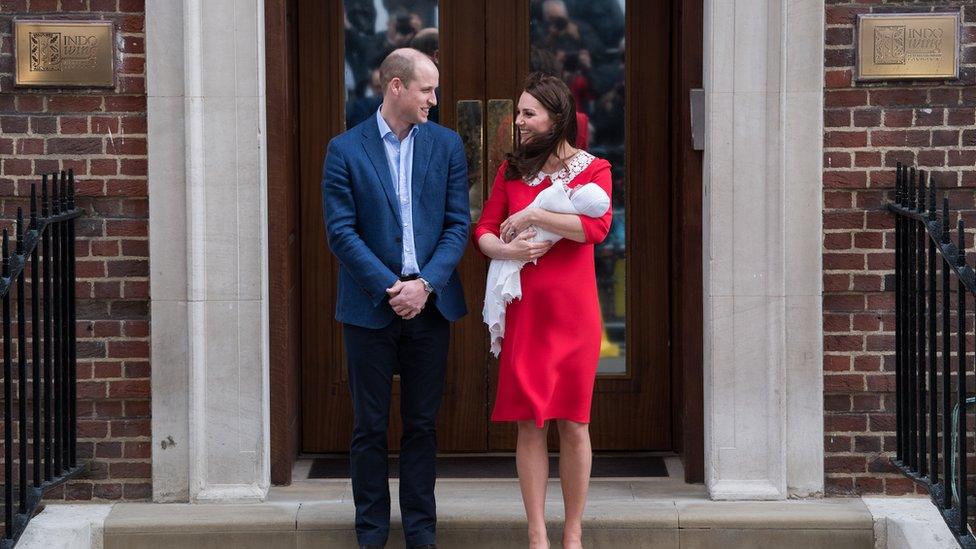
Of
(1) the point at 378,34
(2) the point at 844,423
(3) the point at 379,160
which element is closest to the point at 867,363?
(2) the point at 844,423

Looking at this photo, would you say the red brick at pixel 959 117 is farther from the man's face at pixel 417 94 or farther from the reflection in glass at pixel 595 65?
the man's face at pixel 417 94

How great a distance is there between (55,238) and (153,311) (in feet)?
1.68

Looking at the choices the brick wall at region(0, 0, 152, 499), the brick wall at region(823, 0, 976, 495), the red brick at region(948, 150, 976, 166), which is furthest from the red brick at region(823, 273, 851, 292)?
the brick wall at region(0, 0, 152, 499)

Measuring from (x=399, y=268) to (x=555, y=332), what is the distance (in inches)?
23.2

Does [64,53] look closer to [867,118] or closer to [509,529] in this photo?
[509,529]

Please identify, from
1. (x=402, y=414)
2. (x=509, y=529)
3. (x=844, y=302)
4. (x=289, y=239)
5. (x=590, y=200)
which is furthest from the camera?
(x=289, y=239)

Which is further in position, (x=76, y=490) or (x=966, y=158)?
(x=76, y=490)

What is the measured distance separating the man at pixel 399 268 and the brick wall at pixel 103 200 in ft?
3.28

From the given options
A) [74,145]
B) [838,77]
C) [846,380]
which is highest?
[838,77]

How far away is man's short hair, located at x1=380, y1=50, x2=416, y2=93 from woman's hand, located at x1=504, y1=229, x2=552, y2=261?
0.66 metres

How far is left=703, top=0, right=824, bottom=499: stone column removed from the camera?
5590 mm

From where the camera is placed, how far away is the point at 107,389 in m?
5.73

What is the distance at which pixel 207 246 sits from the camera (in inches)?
222

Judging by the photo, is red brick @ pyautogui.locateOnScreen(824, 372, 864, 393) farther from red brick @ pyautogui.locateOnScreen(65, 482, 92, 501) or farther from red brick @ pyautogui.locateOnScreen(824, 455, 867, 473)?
red brick @ pyautogui.locateOnScreen(65, 482, 92, 501)
